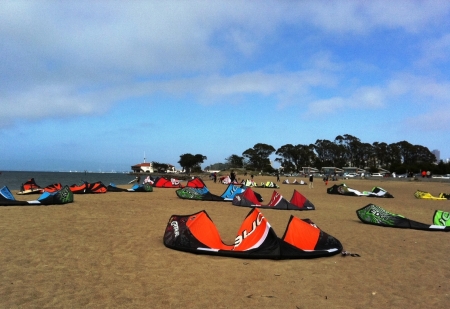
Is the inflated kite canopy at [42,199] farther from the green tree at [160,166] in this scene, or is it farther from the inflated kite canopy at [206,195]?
the green tree at [160,166]

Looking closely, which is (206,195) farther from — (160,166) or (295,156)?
(160,166)

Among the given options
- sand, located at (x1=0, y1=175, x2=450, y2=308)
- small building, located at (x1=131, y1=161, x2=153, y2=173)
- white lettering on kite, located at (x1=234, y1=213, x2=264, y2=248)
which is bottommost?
sand, located at (x1=0, y1=175, x2=450, y2=308)

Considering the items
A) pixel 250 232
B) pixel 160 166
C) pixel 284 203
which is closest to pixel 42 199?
pixel 284 203

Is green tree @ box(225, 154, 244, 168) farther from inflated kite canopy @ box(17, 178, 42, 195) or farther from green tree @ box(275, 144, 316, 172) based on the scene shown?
inflated kite canopy @ box(17, 178, 42, 195)

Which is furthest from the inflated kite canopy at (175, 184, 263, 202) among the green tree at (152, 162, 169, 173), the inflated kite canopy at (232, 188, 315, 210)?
the green tree at (152, 162, 169, 173)

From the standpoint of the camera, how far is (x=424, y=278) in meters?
5.86

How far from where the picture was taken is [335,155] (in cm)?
11894

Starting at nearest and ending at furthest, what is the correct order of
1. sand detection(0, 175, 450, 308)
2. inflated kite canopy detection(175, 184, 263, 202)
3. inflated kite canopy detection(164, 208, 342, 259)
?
sand detection(0, 175, 450, 308)
inflated kite canopy detection(164, 208, 342, 259)
inflated kite canopy detection(175, 184, 263, 202)

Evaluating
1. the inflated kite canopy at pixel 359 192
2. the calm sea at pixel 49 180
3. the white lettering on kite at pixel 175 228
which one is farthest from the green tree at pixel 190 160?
the white lettering on kite at pixel 175 228

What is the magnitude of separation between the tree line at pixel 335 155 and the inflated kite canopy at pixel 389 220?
100266 mm

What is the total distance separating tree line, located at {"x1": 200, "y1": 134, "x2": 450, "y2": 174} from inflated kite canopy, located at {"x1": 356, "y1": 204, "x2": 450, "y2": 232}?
10027 centimetres

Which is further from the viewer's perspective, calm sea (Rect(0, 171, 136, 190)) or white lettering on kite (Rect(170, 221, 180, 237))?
calm sea (Rect(0, 171, 136, 190))

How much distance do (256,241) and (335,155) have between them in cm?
11756

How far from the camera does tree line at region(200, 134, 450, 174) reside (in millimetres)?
112062
